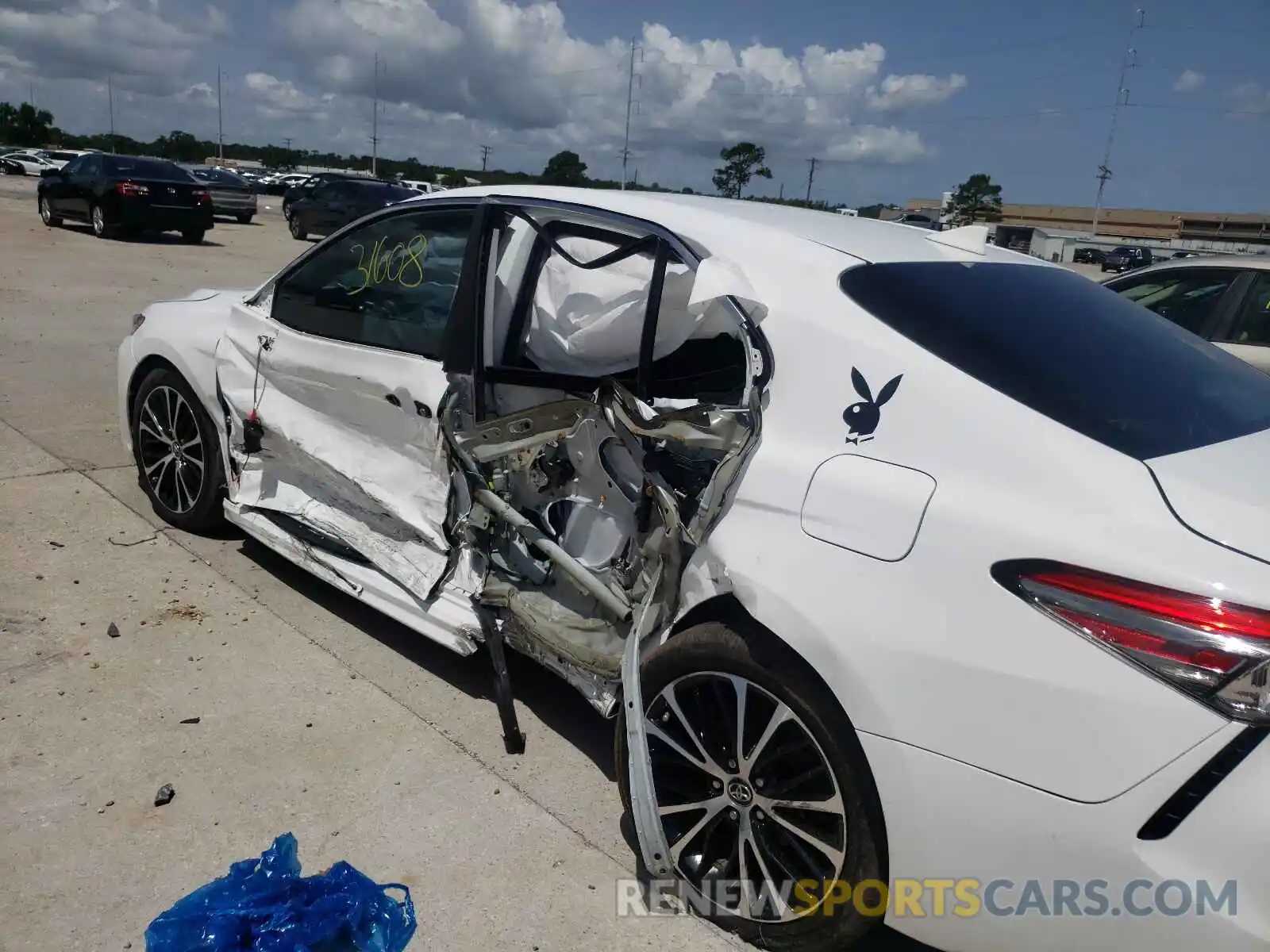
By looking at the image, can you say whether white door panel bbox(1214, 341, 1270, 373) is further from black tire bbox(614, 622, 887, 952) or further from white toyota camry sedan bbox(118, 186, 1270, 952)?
black tire bbox(614, 622, 887, 952)

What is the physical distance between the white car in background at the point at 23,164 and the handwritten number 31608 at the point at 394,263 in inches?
1974

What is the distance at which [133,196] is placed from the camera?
1805cm

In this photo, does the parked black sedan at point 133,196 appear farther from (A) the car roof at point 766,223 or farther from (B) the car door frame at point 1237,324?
(B) the car door frame at point 1237,324

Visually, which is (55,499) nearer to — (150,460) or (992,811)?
(150,460)

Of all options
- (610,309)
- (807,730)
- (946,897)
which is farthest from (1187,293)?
(946,897)

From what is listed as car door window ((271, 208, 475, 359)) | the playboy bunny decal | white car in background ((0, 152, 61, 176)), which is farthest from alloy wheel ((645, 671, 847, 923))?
white car in background ((0, 152, 61, 176))

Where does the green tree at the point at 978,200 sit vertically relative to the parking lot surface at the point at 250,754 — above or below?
above

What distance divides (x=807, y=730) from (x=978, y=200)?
78736mm

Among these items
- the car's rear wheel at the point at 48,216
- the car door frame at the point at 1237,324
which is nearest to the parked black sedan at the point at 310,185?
the car's rear wheel at the point at 48,216

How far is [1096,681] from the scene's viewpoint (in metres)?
1.77

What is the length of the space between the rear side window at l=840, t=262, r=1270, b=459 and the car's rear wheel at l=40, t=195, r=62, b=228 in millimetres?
21988

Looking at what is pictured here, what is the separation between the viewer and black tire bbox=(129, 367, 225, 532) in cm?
437

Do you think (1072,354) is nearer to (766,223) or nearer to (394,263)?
(766,223)

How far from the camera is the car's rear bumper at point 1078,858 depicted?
66.1 inches
